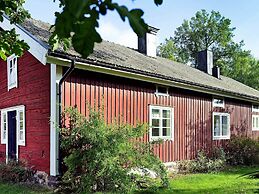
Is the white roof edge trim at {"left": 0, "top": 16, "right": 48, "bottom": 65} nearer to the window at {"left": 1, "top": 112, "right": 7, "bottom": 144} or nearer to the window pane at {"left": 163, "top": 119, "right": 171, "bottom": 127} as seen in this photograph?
the window at {"left": 1, "top": 112, "right": 7, "bottom": 144}

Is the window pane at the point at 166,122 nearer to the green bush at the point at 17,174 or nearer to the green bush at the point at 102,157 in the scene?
the green bush at the point at 102,157

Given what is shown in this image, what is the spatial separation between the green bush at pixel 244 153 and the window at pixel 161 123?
167 inches

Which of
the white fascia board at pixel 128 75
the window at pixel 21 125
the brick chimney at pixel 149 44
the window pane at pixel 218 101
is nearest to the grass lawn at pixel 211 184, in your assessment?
the white fascia board at pixel 128 75

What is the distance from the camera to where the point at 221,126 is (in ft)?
53.3

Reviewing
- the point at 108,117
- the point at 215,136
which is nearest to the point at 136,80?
the point at 108,117

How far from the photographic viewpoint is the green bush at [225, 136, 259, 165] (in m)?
15.4

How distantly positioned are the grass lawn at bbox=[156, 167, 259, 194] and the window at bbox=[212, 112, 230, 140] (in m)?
4.03

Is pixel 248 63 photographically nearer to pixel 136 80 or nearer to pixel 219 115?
pixel 219 115

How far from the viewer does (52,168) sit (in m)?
8.93

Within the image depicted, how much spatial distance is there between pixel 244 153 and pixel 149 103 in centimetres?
653

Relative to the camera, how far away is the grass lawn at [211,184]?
8.88 m

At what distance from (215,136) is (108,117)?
23.8ft

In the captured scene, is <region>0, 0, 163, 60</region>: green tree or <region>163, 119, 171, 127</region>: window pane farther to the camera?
<region>163, 119, 171, 127</region>: window pane

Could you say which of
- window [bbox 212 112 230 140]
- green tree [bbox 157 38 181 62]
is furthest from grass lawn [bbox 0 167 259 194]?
green tree [bbox 157 38 181 62]
